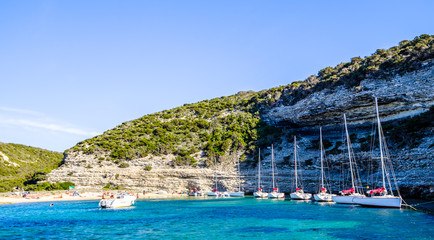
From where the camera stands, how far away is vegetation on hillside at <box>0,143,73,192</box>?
195 ft

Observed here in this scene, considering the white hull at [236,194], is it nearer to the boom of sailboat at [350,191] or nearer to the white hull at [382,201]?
the boom of sailboat at [350,191]

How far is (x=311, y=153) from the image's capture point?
2232 inches

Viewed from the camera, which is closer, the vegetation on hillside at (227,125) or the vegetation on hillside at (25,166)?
the vegetation on hillside at (227,125)

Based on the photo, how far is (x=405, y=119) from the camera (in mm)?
49688

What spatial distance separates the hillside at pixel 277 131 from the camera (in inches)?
1912

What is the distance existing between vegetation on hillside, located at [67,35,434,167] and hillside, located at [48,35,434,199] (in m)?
0.22

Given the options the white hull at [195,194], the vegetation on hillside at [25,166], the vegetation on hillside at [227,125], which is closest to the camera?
the vegetation on hillside at [227,125]

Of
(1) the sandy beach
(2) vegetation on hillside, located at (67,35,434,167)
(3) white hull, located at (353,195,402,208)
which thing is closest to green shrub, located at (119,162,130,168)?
(2) vegetation on hillside, located at (67,35,434,167)

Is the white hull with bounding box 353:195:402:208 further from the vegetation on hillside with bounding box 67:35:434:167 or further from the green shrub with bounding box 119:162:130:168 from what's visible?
the green shrub with bounding box 119:162:130:168

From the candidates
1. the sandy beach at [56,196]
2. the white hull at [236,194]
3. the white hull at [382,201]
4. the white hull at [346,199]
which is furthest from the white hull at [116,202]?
the white hull at [382,201]

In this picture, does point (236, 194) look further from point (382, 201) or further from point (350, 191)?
point (382, 201)

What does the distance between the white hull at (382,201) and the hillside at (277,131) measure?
720 centimetres

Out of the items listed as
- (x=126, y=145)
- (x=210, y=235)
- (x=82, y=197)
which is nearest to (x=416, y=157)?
(x=210, y=235)

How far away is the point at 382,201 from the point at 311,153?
27381mm
